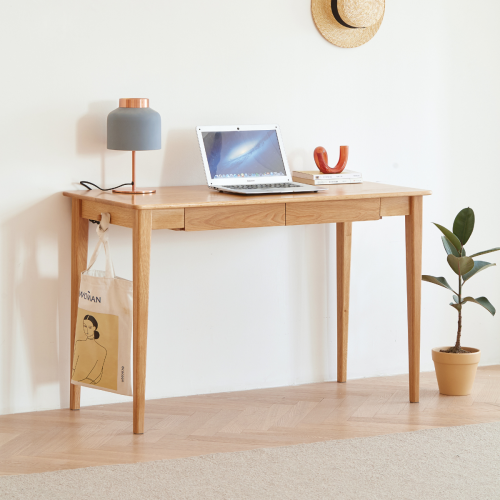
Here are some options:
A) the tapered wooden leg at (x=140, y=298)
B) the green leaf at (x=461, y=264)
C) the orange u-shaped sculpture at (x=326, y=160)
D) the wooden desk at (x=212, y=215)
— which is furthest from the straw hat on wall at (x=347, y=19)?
the tapered wooden leg at (x=140, y=298)

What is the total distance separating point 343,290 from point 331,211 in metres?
0.56

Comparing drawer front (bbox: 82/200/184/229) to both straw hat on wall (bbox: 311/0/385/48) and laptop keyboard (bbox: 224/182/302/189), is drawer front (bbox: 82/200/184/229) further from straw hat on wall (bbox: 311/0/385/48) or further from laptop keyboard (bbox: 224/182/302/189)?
straw hat on wall (bbox: 311/0/385/48)

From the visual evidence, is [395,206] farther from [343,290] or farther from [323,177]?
[343,290]

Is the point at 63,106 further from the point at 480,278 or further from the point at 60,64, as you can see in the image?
the point at 480,278

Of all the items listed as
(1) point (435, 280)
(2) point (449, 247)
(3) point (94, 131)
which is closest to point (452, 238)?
(2) point (449, 247)

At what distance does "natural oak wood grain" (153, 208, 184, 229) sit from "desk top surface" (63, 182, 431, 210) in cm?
2

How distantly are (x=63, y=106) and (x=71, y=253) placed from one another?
53cm

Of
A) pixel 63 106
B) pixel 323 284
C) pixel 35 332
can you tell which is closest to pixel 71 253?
pixel 35 332

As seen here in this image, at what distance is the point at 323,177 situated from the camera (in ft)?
10.3

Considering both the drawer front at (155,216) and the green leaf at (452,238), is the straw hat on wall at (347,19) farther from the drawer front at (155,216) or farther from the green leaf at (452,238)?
the drawer front at (155,216)

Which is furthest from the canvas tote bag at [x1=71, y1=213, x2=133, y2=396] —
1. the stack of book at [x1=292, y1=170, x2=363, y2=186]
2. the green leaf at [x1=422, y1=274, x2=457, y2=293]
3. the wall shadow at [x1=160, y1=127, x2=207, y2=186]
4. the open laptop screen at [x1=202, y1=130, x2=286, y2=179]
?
the green leaf at [x1=422, y1=274, x2=457, y2=293]

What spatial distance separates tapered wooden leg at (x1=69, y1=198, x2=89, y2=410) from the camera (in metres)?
2.92

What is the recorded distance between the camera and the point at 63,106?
2.92 meters

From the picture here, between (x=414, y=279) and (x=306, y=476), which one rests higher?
(x=414, y=279)
